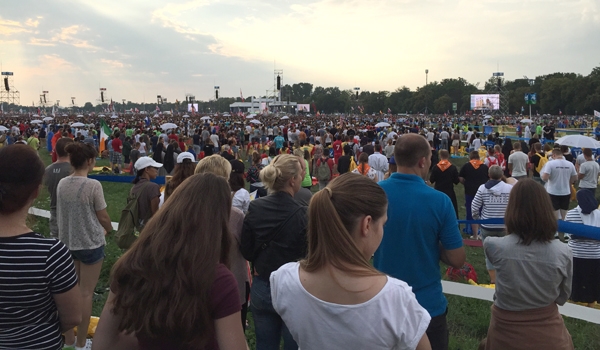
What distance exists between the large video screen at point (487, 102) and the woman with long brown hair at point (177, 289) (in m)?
83.0

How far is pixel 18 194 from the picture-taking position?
2.29 meters

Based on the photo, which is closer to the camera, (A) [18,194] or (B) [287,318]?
(B) [287,318]

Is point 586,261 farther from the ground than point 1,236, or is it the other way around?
point 1,236

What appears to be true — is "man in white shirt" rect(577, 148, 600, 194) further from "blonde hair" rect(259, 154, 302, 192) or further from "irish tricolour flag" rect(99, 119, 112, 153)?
"irish tricolour flag" rect(99, 119, 112, 153)

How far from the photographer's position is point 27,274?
2.14 m

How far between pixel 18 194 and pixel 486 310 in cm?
523

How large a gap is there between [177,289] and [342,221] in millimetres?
695

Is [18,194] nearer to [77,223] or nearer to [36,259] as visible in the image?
[36,259]

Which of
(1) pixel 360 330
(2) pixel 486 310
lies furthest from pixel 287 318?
(2) pixel 486 310

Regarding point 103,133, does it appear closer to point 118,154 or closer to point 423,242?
point 118,154

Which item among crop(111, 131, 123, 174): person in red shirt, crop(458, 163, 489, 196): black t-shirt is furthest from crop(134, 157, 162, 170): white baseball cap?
crop(111, 131, 123, 174): person in red shirt

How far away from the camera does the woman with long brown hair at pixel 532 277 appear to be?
2867mm

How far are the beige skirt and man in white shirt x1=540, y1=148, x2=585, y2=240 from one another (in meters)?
7.12

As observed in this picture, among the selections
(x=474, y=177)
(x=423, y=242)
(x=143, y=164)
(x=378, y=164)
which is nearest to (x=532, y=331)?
(x=423, y=242)
